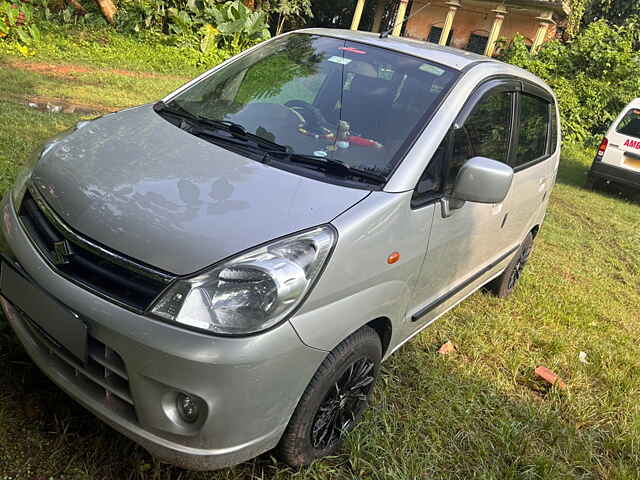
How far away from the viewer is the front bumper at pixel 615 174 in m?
9.48

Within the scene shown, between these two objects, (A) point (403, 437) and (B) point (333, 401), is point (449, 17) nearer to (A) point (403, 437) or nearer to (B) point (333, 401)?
(A) point (403, 437)

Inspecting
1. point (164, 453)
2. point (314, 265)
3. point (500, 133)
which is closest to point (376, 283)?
point (314, 265)

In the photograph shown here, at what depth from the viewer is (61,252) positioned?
1984 millimetres

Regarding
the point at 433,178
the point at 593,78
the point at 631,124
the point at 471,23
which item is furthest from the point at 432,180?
the point at 471,23

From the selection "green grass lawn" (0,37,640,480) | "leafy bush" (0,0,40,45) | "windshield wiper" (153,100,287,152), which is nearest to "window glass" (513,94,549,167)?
"green grass lawn" (0,37,640,480)

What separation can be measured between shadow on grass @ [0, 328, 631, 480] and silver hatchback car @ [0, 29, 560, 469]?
24 cm

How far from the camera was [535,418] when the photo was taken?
122 inches

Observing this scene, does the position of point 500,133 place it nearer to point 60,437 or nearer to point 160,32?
point 60,437

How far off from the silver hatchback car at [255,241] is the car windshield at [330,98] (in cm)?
1

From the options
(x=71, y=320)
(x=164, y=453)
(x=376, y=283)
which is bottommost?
(x=164, y=453)

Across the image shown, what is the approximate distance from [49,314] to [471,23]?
2529 cm

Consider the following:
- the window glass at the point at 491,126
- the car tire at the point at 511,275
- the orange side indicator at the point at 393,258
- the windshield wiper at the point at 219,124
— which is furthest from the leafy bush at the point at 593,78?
the orange side indicator at the point at 393,258

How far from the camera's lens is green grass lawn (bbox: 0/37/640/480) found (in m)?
2.28

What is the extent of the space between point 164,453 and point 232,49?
13683 mm
